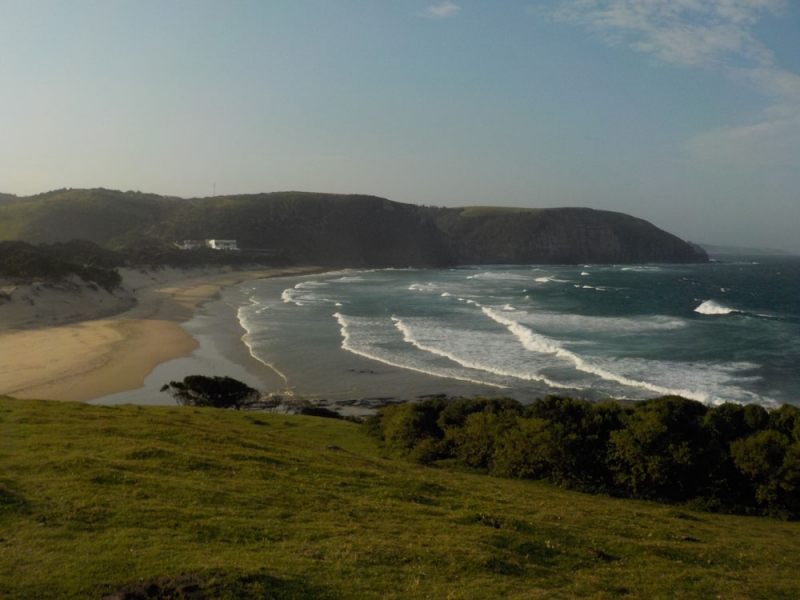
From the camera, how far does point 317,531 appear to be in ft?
29.5

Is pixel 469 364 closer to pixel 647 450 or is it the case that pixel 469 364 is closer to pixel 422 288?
pixel 647 450

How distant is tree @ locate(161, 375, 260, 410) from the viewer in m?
25.1

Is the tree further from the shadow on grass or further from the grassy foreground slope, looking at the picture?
the shadow on grass

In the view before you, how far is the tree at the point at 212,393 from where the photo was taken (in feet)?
82.4

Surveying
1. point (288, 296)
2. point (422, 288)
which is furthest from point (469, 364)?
point (422, 288)

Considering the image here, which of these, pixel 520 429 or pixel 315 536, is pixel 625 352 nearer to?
pixel 520 429

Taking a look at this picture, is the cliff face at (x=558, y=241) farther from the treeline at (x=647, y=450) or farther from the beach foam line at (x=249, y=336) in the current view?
the treeline at (x=647, y=450)

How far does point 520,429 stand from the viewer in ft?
53.1

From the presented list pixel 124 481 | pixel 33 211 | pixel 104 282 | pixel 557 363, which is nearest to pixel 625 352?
pixel 557 363

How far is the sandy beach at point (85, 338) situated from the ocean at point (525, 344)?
17.7 feet

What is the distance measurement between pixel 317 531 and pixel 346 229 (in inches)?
5394

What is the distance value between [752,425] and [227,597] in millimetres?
13635

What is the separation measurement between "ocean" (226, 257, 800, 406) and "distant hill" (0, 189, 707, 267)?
202 feet

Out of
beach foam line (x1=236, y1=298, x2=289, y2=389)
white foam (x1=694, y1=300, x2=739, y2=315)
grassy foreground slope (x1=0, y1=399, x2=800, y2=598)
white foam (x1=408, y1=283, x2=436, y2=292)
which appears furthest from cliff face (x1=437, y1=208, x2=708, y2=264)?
grassy foreground slope (x1=0, y1=399, x2=800, y2=598)
